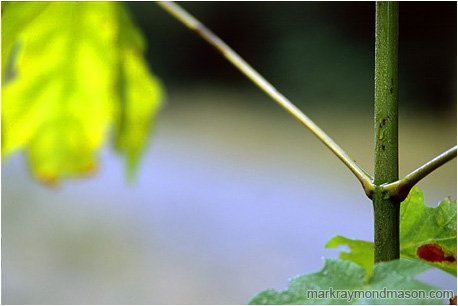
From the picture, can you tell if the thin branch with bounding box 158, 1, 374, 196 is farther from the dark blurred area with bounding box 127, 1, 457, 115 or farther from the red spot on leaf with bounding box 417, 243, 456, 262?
the dark blurred area with bounding box 127, 1, 457, 115

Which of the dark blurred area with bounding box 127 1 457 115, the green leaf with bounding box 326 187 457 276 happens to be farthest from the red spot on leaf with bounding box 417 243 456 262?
the dark blurred area with bounding box 127 1 457 115

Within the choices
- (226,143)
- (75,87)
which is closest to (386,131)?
(75,87)

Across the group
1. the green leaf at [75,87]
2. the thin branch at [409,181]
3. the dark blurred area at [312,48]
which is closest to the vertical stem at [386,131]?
the thin branch at [409,181]

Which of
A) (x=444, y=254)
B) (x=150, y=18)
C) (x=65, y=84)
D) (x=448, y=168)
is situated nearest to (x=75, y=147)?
(x=65, y=84)

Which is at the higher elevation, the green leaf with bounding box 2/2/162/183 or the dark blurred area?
the dark blurred area

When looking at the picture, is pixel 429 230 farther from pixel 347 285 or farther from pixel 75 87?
pixel 75 87

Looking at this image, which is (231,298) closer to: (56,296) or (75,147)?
(56,296)
